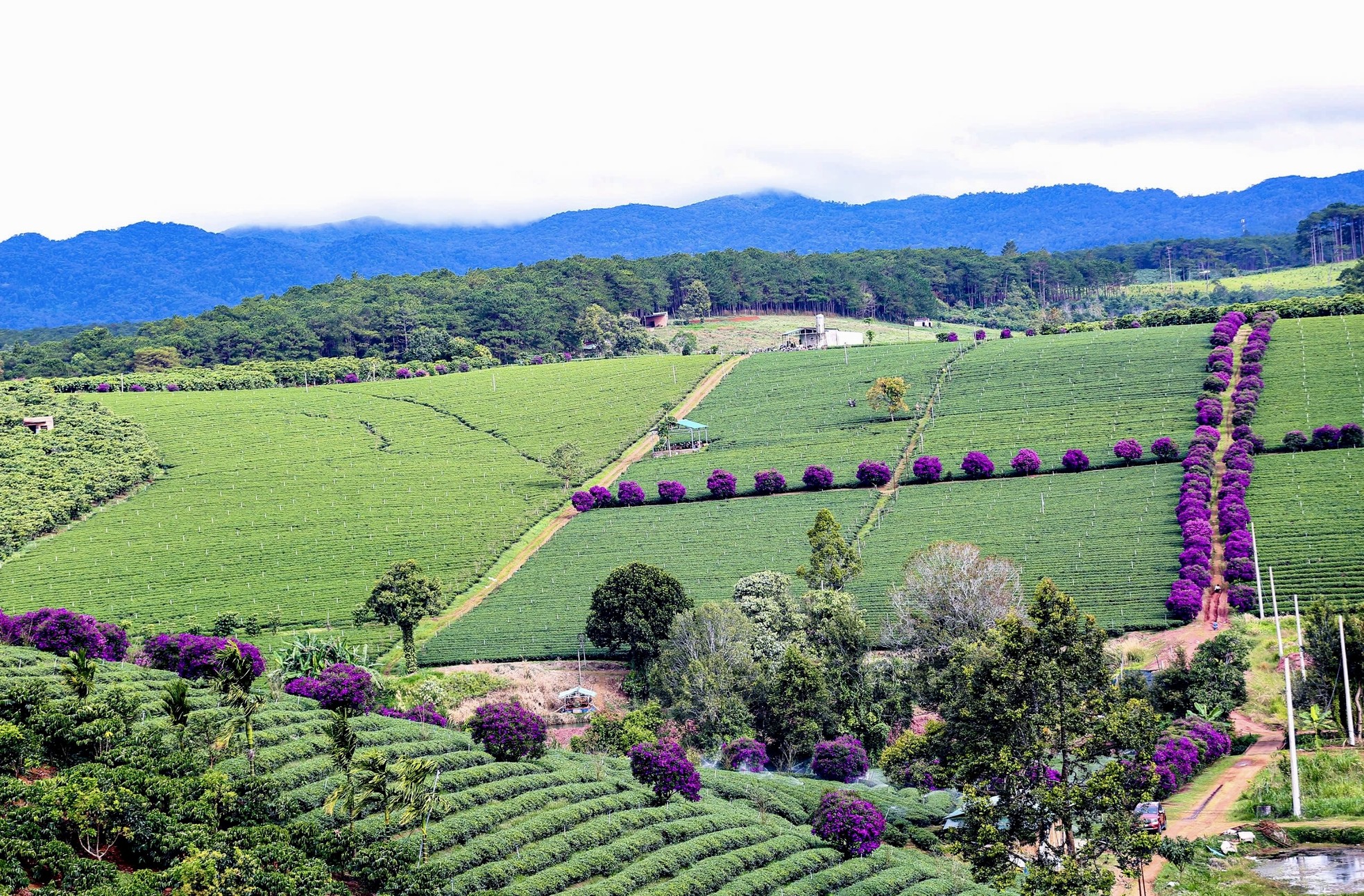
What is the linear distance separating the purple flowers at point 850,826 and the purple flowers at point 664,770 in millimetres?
4729

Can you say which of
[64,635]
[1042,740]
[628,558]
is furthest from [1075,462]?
[64,635]

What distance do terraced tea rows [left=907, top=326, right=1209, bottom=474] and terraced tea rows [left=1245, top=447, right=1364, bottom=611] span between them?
360 inches

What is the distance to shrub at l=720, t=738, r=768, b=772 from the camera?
5506cm

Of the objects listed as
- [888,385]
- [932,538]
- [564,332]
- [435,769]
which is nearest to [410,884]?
[435,769]

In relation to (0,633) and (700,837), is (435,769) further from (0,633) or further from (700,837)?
(0,633)

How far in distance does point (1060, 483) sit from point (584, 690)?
38513 millimetres

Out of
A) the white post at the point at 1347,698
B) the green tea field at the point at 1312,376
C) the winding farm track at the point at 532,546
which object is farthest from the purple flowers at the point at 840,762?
the green tea field at the point at 1312,376

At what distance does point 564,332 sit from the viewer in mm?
164875

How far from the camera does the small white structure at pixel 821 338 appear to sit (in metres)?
143

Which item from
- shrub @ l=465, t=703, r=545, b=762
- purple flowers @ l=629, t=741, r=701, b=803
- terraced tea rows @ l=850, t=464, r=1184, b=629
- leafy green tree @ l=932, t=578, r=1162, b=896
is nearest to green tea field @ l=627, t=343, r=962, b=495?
terraced tea rows @ l=850, t=464, r=1184, b=629

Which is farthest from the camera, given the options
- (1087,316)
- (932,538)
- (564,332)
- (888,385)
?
Answer: (1087,316)

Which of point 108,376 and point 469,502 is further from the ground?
point 108,376

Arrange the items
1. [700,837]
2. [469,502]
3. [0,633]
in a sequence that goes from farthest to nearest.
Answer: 1. [469,502]
2. [0,633]
3. [700,837]

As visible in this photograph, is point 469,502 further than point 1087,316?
No
